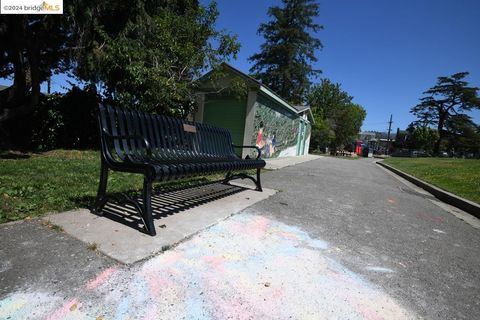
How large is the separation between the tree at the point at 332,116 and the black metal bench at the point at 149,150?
110 feet

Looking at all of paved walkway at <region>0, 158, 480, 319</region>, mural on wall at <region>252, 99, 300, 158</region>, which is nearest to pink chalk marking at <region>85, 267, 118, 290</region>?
paved walkway at <region>0, 158, 480, 319</region>

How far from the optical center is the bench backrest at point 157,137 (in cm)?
294

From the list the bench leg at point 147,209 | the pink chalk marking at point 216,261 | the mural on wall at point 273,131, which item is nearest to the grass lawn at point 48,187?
the bench leg at point 147,209

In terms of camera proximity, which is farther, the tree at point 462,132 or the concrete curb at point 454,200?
the tree at point 462,132

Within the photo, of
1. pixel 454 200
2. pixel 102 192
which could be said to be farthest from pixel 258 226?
pixel 454 200

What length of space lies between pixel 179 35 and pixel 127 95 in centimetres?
267

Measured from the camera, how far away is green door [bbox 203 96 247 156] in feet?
39.2

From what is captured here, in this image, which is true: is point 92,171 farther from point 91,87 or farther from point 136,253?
point 91,87

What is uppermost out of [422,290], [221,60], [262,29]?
[262,29]

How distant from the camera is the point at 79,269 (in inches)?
76.4

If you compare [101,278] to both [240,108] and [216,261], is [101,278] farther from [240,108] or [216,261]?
[240,108]

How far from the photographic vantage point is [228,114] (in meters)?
12.3

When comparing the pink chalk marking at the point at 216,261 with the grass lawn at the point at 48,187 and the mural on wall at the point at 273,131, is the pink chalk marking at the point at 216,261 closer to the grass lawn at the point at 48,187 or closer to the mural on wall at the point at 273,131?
the grass lawn at the point at 48,187

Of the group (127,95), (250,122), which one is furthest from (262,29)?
(127,95)
